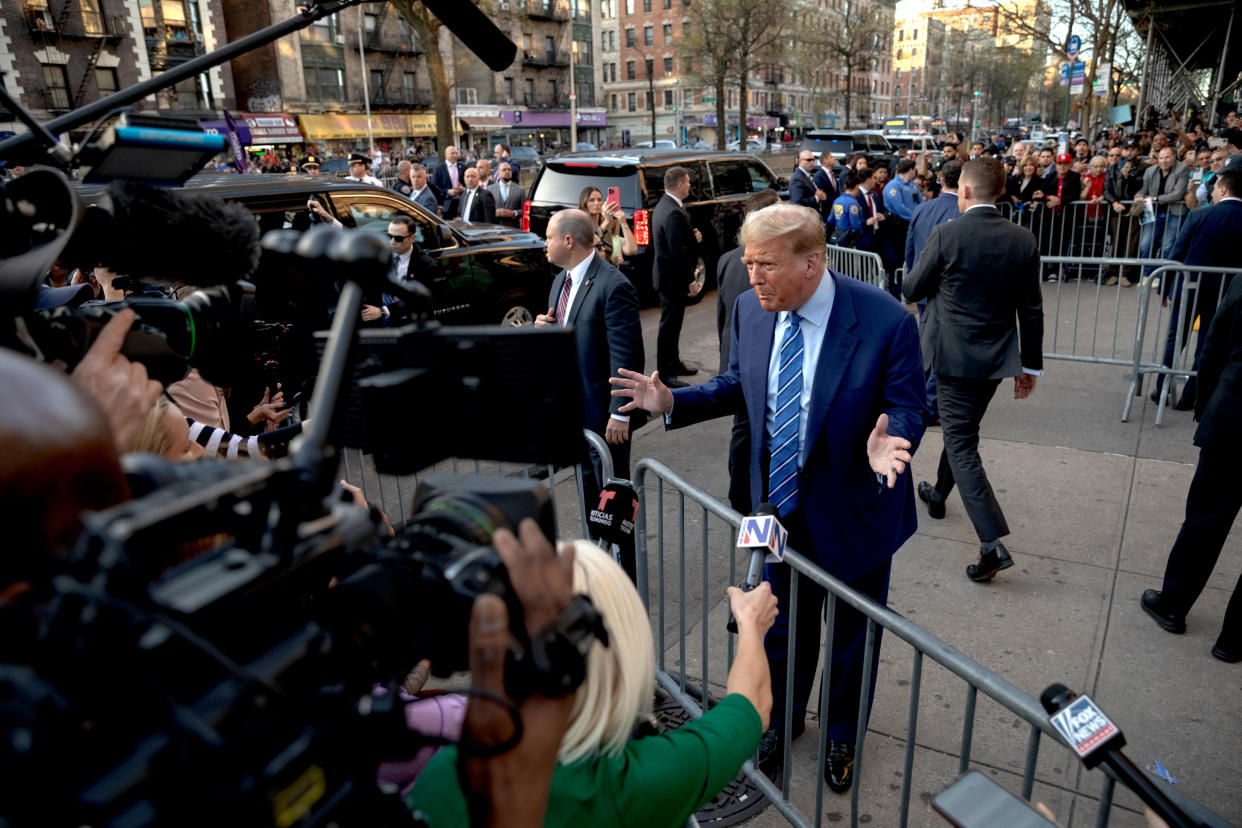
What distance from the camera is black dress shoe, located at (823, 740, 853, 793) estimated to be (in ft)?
9.77

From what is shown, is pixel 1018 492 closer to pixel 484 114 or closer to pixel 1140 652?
pixel 1140 652

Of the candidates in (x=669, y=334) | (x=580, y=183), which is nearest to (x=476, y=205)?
(x=580, y=183)

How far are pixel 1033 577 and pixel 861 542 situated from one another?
195 cm

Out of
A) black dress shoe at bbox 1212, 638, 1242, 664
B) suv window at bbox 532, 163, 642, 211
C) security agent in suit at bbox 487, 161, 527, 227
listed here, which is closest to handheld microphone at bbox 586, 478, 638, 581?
black dress shoe at bbox 1212, 638, 1242, 664

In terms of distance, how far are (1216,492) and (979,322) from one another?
1347mm

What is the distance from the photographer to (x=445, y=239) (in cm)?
798

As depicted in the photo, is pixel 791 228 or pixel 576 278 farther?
pixel 576 278

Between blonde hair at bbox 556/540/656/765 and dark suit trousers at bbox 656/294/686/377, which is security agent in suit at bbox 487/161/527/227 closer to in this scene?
dark suit trousers at bbox 656/294/686/377

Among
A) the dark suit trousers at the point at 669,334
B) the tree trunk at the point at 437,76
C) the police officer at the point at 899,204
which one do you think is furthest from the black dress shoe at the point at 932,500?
the tree trunk at the point at 437,76

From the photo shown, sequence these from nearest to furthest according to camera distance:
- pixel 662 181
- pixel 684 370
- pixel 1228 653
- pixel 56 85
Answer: pixel 1228 653, pixel 684 370, pixel 662 181, pixel 56 85

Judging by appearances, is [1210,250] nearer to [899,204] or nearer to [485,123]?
[899,204]

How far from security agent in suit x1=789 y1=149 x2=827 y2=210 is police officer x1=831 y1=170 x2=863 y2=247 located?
87 cm

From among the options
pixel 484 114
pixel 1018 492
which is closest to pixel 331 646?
pixel 1018 492

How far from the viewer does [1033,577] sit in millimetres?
4297
